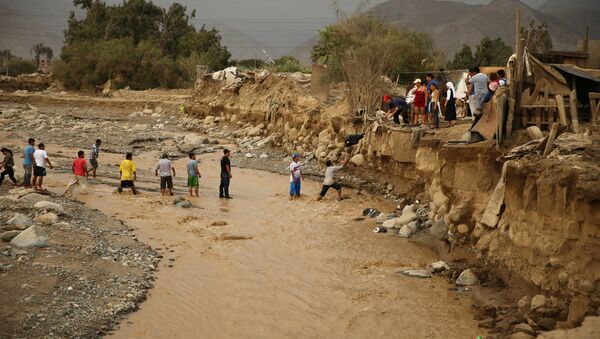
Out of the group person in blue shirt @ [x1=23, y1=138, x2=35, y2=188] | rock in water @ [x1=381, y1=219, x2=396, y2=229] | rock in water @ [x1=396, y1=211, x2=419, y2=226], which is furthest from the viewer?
person in blue shirt @ [x1=23, y1=138, x2=35, y2=188]

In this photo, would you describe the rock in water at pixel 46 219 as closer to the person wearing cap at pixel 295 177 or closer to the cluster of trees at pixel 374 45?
the person wearing cap at pixel 295 177

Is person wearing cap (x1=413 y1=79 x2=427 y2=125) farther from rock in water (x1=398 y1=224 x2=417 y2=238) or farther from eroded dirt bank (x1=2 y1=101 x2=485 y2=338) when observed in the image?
rock in water (x1=398 y1=224 x2=417 y2=238)

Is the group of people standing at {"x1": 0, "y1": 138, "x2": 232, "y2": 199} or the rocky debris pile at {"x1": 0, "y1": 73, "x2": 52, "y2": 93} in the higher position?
the rocky debris pile at {"x1": 0, "y1": 73, "x2": 52, "y2": 93}

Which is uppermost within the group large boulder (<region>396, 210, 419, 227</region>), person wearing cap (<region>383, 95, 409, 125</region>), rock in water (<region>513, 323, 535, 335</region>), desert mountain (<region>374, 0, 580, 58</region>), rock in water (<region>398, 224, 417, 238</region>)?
desert mountain (<region>374, 0, 580, 58</region>)

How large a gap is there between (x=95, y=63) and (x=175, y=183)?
3702 centimetres

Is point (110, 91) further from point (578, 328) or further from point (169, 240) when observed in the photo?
point (578, 328)

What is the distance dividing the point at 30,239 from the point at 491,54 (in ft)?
108

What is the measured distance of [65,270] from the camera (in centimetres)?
1040

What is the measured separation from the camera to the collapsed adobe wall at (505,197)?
8969mm

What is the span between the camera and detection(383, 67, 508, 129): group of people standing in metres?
14.6

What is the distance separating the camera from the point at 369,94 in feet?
72.4

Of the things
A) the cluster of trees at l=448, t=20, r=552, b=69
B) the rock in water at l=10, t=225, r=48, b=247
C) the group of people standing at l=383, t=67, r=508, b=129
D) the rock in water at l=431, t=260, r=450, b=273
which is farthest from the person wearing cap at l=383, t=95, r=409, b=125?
the cluster of trees at l=448, t=20, r=552, b=69

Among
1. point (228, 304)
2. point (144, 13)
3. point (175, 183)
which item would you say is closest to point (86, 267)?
point (228, 304)

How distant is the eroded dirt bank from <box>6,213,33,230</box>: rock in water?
2378 mm
